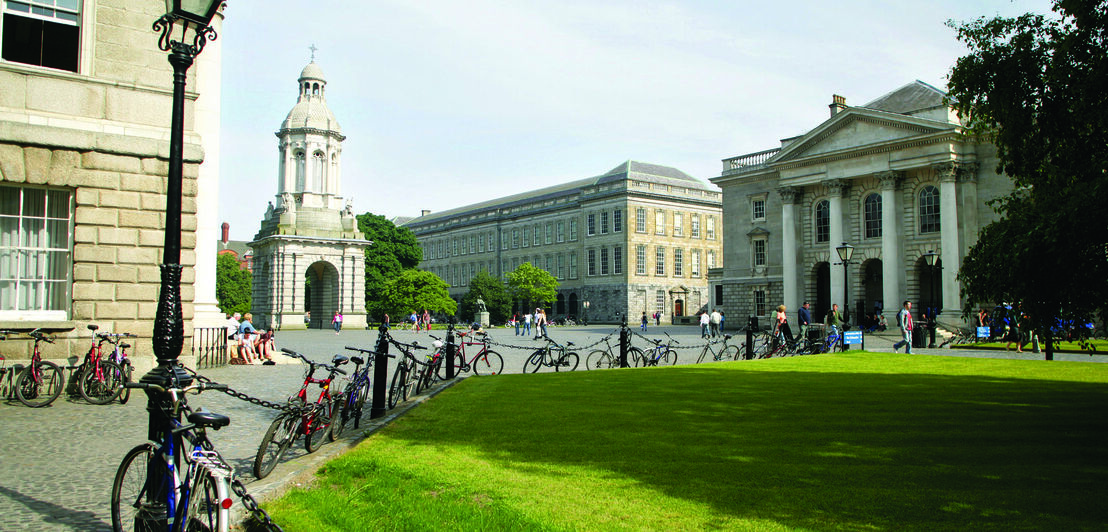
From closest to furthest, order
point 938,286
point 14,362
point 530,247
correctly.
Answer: point 14,362 → point 938,286 → point 530,247

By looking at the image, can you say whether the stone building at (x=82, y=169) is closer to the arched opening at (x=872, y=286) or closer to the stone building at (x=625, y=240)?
the arched opening at (x=872, y=286)

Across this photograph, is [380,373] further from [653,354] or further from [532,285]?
[532,285]

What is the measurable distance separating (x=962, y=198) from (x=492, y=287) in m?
48.4

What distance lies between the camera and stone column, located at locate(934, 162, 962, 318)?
146ft

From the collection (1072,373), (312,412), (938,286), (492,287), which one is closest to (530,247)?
(492,287)

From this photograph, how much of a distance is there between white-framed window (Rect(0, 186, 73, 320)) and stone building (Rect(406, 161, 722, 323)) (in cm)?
6812

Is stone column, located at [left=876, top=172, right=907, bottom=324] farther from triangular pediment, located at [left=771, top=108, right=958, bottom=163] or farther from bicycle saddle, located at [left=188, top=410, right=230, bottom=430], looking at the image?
bicycle saddle, located at [left=188, top=410, right=230, bottom=430]

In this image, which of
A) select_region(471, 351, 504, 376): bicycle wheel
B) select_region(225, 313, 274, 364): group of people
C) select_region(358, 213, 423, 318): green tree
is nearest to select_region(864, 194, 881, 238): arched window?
select_region(471, 351, 504, 376): bicycle wheel

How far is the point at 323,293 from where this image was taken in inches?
2675

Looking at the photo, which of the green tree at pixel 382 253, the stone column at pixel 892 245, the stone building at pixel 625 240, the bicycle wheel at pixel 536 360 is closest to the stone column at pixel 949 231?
the stone column at pixel 892 245

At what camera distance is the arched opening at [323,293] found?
65.8 meters

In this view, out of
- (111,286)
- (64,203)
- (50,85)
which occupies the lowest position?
(111,286)

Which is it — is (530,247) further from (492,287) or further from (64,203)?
(64,203)

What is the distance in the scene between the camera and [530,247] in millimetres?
95250
